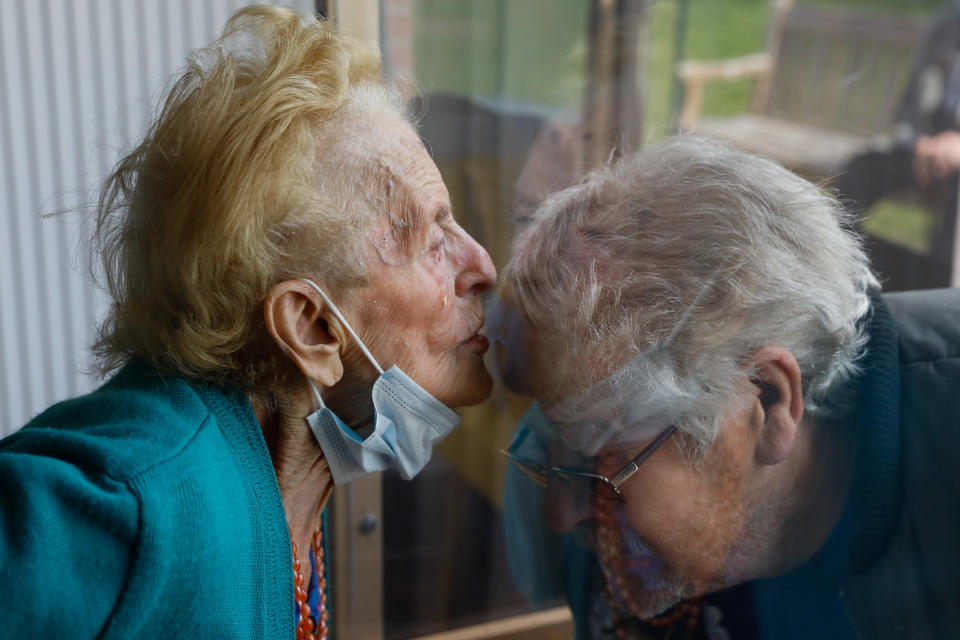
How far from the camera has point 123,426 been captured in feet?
2.97

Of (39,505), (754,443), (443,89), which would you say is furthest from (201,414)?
(443,89)

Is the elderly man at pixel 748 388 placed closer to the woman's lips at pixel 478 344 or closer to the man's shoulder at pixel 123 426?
the woman's lips at pixel 478 344

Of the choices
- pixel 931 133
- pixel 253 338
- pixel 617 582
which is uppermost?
pixel 931 133

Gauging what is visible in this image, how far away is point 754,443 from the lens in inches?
40.5

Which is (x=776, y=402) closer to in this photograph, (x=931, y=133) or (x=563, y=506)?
(x=563, y=506)

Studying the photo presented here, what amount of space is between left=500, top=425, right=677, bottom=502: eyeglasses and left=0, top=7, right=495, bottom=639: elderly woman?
17cm

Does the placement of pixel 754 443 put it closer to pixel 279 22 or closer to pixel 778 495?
pixel 778 495

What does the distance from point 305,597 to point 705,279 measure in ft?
2.02

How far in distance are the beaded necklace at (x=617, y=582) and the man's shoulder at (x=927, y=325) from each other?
1.31 feet

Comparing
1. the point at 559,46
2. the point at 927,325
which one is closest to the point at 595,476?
the point at 927,325

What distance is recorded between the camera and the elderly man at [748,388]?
0.98m

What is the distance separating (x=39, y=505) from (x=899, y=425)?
0.89 metres

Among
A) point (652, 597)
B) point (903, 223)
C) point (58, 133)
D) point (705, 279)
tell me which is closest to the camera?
point (705, 279)

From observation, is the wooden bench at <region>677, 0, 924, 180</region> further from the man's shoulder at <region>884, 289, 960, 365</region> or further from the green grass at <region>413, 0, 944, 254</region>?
the man's shoulder at <region>884, 289, 960, 365</region>
